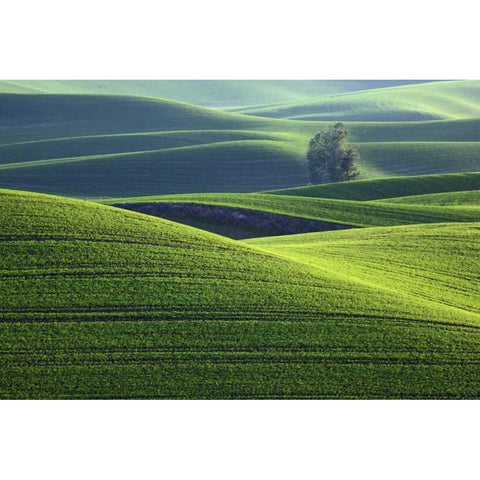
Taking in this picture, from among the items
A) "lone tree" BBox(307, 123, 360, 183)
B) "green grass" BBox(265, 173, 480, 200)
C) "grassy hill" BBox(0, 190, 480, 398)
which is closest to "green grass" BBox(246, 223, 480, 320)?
"grassy hill" BBox(0, 190, 480, 398)

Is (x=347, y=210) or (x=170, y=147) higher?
(x=347, y=210)

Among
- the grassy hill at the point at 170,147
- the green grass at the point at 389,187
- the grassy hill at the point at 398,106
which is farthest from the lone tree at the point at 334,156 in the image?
the grassy hill at the point at 398,106

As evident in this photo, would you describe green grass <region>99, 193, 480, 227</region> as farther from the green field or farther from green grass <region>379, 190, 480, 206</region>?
green grass <region>379, 190, 480, 206</region>

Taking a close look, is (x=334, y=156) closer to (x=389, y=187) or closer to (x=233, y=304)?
(x=389, y=187)

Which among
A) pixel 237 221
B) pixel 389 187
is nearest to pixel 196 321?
pixel 237 221

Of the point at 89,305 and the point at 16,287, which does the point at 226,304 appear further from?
the point at 16,287

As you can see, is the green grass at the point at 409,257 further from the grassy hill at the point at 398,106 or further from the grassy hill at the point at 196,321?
the grassy hill at the point at 398,106

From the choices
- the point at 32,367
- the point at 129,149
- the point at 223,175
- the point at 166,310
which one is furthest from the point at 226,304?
the point at 129,149
